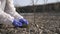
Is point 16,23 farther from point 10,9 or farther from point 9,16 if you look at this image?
point 10,9

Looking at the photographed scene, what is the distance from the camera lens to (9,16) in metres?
2.80

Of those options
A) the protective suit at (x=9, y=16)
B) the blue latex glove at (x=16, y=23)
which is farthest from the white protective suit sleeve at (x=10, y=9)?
the blue latex glove at (x=16, y=23)

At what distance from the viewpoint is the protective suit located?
2.77m

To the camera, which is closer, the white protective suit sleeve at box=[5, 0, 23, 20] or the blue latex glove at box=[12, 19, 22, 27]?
the blue latex glove at box=[12, 19, 22, 27]

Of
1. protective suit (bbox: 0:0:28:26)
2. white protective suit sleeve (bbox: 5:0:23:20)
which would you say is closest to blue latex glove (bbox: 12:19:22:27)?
protective suit (bbox: 0:0:28:26)

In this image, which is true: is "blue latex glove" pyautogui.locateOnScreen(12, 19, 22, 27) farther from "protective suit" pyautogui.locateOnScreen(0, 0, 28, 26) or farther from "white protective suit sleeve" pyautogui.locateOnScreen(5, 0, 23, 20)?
"white protective suit sleeve" pyautogui.locateOnScreen(5, 0, 23, 20)

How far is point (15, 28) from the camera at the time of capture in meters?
2.99

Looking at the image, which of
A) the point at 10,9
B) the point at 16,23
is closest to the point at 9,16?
the point at 16,23

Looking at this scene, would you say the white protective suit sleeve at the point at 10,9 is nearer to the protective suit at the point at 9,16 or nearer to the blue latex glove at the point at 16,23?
the protective suit at the point at 9,16

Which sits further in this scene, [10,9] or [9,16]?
[10,9]

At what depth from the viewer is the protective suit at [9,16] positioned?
9.10ft

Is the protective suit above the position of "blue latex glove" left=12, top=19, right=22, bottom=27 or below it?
above

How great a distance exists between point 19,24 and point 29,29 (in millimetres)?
279

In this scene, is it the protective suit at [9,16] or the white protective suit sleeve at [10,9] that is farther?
the white protective suit sleeve at [10,9]
